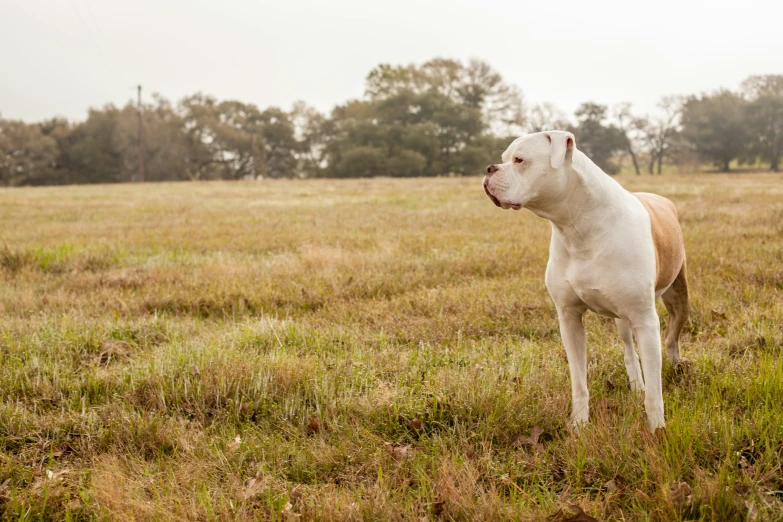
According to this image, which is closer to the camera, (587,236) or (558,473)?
(558,473)

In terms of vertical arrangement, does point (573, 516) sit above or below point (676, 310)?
below

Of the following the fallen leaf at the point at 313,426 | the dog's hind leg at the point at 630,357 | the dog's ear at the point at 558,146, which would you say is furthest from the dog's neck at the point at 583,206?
the fallen leaf at the point at 313,426

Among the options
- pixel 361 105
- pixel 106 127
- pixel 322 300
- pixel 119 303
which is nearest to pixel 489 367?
pixel 322 300

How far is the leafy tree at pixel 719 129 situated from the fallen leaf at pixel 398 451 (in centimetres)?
6401

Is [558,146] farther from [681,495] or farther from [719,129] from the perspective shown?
[719,129]

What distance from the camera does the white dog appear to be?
10.8 ft


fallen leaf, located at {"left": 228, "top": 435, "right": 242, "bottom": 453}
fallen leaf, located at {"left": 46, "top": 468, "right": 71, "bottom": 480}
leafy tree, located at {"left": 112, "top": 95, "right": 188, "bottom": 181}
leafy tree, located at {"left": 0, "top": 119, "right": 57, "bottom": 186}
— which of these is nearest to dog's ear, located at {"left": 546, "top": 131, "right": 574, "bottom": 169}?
fallen leaf, located at {"left": 228, "top": 435, "right": 242, "bottom": 453}

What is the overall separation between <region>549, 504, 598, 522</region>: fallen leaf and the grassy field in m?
0.02

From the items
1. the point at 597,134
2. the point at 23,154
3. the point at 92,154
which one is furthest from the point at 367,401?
the point at 23,154

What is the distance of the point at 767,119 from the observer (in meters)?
56.5

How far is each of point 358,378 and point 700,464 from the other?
2133 millimetres

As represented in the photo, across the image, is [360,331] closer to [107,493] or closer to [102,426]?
[102,426]

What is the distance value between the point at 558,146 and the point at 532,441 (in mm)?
1625

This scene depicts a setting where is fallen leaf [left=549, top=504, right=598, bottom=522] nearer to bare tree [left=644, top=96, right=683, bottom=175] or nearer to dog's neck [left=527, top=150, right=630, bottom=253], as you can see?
dog's neck [left=527, top=150, right=630, bottom=253]
